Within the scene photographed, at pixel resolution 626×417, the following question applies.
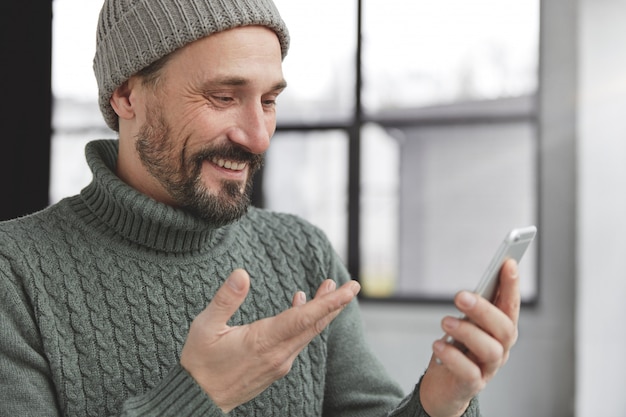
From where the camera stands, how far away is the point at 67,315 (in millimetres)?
1115

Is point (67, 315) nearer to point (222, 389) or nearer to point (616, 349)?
point (222, 389)

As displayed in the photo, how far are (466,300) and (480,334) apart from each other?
→ 2.2 inches

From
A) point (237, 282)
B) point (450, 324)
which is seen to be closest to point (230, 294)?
point (237, 282)

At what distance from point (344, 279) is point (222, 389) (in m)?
0.48

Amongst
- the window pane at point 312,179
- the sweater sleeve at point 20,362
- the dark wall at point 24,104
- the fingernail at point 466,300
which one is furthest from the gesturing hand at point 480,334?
the window pane at point 312,179

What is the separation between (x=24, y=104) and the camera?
314cm

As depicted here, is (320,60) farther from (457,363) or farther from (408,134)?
(457,363)

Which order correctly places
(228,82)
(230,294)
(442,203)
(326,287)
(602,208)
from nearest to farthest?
1. (230,294)
2. (326,287)
3. (228,82)
4. (602,208)
5. (442,203)

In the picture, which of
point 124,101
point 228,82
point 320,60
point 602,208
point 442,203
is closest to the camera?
point 228,82

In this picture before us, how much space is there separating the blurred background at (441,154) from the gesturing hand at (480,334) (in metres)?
2.56

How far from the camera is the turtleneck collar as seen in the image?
1171 mm

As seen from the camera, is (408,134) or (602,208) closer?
(602,208)

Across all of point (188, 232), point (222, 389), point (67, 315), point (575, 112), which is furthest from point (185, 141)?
point (575, 112)

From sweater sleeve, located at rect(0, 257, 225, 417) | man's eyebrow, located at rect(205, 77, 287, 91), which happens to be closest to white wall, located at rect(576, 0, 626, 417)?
man's eyebrow, located at rect(205, 77, 287, 91)
